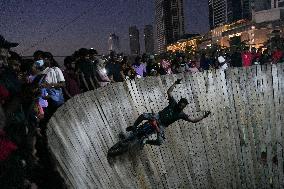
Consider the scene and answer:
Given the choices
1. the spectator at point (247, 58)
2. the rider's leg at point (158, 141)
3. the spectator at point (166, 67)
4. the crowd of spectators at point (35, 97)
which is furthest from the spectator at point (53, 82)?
the spectator at point (247, 58)

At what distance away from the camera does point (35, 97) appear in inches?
150

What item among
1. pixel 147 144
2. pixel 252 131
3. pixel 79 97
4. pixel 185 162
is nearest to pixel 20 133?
pixel 79 97

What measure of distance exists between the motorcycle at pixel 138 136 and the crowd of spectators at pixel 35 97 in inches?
54.1

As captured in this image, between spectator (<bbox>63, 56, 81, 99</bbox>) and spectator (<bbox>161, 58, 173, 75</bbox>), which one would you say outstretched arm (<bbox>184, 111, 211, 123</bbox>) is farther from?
spectator (<bbox>161, 58, 173, 75</bbox>)

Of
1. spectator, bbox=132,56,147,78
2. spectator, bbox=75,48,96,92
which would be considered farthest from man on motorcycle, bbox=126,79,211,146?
spectator, bbox=132,56,147,78

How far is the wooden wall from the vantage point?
325 inches

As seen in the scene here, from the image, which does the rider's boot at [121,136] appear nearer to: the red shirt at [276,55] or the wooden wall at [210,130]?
the wooden wall at [210,130]

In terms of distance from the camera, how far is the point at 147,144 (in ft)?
30.6

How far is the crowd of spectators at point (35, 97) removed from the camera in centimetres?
336

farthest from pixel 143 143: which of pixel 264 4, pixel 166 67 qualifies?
pixel 264 4

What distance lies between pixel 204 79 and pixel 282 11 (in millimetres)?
83100

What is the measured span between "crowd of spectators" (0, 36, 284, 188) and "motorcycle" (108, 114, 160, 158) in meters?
1.37

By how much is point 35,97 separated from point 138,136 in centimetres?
505

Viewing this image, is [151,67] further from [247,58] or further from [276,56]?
[276,56]
